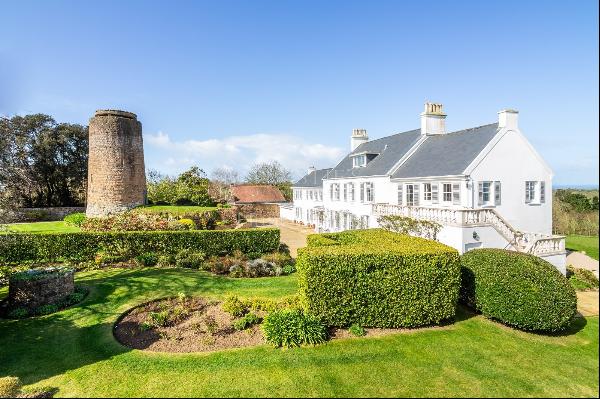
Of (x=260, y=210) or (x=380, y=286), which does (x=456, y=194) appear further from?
(x=260, y=210)

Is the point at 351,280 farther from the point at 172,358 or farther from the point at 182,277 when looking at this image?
the point at 182,277

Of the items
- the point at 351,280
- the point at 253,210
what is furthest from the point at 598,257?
the point at 253,210

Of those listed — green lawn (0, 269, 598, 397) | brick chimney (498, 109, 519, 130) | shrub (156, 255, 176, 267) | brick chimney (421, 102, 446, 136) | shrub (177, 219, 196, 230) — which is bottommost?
green lawn (0, 269, 598, 397)

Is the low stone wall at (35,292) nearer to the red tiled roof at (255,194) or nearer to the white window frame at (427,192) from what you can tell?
the white window frame at (427,192)

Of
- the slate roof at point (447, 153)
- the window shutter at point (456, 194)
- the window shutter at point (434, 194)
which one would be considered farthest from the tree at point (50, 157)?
the window shutter at point (456, 194)

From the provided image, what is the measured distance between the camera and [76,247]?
20.0 m

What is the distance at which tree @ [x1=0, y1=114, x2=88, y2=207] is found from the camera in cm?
4431

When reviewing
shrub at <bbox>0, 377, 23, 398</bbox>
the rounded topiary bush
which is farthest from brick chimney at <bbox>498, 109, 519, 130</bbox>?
shrub at <bbox>0, 377, 23, 398</bbox>

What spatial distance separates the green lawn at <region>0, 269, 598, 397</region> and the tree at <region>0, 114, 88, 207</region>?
1729 inches

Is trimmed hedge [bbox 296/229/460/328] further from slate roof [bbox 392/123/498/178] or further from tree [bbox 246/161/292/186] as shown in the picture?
tree [bbox 246/161/292/186]

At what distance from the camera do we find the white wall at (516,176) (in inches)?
772

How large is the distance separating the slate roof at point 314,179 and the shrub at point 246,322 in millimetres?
30386

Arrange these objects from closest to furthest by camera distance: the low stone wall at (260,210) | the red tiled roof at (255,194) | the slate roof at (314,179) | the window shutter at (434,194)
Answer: the window shutter at (434,194)
the slate roof at (314,179)
the low stone wall at (260,210)
the red tiled roof at (255,194)

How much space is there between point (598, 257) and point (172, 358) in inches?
357
